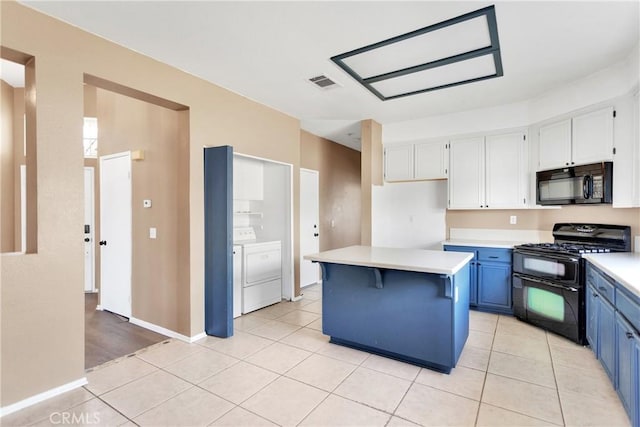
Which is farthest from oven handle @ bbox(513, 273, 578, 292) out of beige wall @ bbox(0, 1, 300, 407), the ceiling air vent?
beige wall @ bbox(0, 1, 300, 407)

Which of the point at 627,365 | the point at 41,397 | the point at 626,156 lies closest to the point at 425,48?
the point at 626,156

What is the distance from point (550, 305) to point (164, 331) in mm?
4122

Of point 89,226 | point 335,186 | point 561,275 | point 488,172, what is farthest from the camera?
point 335,186

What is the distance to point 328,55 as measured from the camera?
282cm

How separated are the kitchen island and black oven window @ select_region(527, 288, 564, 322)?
1.04 metres

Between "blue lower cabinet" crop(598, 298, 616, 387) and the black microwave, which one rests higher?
the black microwave

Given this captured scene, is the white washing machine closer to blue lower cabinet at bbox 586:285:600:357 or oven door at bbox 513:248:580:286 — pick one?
oven door at bbox 513:248:580:286

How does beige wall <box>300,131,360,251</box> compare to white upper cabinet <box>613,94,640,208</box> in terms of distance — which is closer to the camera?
white upper cabinet <box>613,94,640,208</box>

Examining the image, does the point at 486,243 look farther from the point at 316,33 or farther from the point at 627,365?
the point at 316,33

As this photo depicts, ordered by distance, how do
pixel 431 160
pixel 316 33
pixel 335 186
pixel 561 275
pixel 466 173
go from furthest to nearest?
1. pixel 335 186
2. pixel 431 160
3. pixel 466 173
4. pixel 561 275
5. pixel 316 33

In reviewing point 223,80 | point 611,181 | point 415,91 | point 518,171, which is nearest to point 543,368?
point 611,181

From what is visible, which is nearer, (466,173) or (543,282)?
(543,282)

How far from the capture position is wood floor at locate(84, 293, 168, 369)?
9.47ft

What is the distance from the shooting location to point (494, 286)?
392cm
